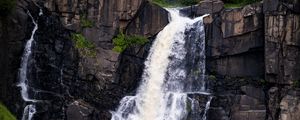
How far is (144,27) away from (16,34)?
32.6ft

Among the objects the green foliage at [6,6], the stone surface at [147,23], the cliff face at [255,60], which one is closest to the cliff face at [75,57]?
the stone surface at [147,23]

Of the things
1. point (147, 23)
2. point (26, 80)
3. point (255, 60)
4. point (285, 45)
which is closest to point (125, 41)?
point (147, 23)

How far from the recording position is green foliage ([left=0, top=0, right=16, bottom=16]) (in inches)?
1363

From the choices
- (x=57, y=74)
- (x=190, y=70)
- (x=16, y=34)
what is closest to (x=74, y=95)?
(x=57, y=74)

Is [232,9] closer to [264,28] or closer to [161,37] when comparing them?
[264,28]

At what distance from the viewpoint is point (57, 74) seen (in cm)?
3766

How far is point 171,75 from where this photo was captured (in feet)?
128

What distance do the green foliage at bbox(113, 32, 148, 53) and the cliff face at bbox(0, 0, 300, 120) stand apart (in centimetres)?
43

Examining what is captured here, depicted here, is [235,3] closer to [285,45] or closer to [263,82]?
[285,45]

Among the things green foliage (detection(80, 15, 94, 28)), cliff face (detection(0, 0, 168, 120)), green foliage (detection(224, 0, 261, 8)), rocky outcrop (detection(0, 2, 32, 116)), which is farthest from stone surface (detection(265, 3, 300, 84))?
rocky outcrop (detection(0, 2, 32, 116))

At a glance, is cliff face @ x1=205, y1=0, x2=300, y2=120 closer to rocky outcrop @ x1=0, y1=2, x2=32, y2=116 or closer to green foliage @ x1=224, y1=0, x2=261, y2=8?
green foliage @ x1=224, y1=0, x2=261, y2=8

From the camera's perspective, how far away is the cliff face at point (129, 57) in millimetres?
36125

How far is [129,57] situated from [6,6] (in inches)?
392

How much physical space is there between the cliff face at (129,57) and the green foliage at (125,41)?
0.43 meters
